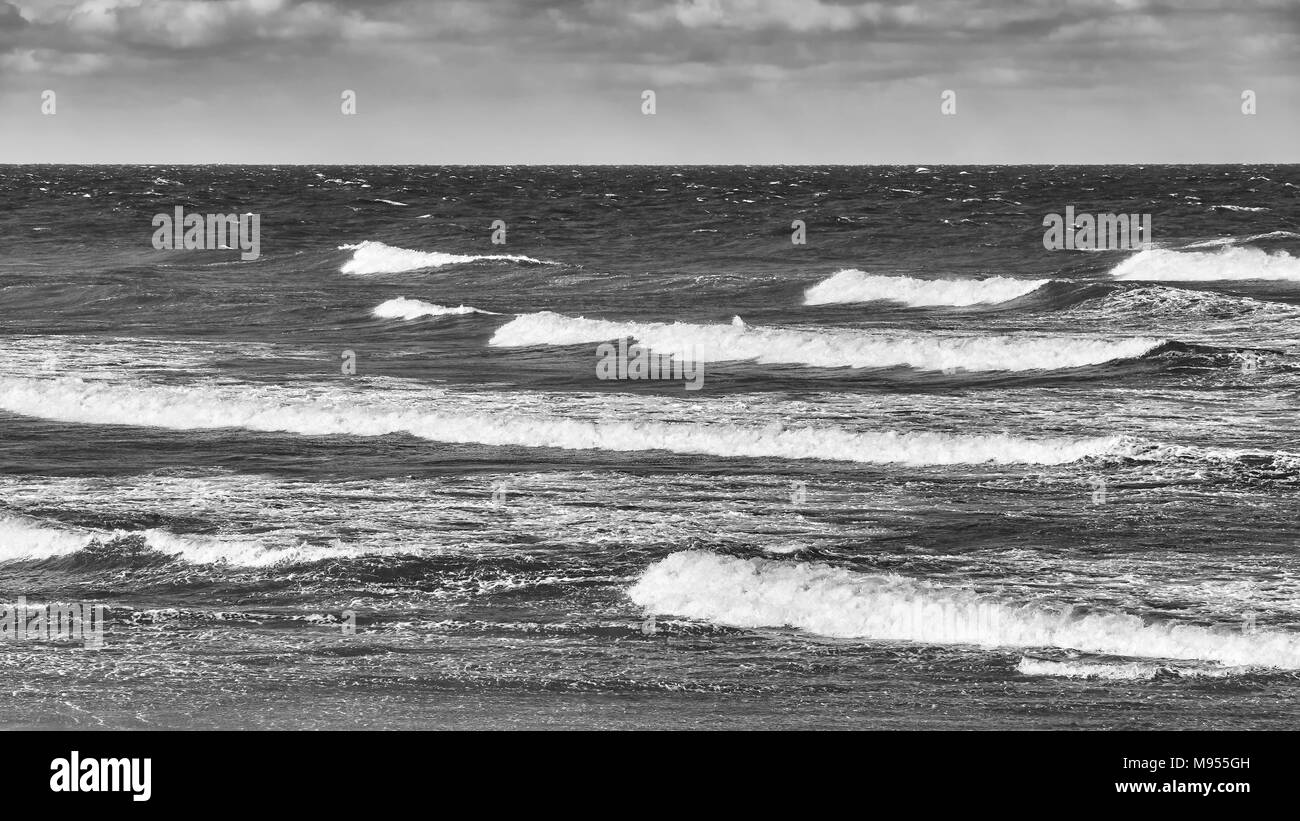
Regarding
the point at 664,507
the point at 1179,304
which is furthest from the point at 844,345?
the point at 664,507

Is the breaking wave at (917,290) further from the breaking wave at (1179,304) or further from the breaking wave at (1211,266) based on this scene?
the breaking wave at (1211,266)

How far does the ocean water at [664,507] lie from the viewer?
38.3 ft

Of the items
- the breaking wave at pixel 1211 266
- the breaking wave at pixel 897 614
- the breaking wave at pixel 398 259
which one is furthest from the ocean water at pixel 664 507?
the breaking wave at pixel 398 259

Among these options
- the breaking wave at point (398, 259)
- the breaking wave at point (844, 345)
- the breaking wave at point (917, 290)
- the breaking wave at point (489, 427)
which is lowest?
the breaking wave at point (489, 427)

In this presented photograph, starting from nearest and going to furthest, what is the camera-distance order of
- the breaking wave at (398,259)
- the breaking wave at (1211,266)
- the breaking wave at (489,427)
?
the breaking wave at (489,427)
the breaking wave at (1211,266)
the breaking wave at (398,259)

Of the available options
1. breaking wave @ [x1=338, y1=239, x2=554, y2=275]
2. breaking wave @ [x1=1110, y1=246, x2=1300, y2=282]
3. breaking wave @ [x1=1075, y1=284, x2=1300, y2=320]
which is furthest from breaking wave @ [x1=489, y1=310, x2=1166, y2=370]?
breaking wave @ [x1=338, y1=239, x2=554, y2=275]

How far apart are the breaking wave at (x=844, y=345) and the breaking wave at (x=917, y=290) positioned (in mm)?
8577

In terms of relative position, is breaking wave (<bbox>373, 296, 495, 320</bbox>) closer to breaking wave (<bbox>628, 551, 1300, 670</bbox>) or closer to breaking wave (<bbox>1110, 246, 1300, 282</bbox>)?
breaking wave (<bbox>1110, 246, 1300, 282</bbox>)

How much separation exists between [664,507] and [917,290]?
92.4 feet

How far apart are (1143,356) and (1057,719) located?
65.8 ft

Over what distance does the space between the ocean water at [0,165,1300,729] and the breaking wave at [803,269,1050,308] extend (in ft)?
0.69

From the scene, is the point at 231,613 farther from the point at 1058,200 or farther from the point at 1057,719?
the point at 1058,200
